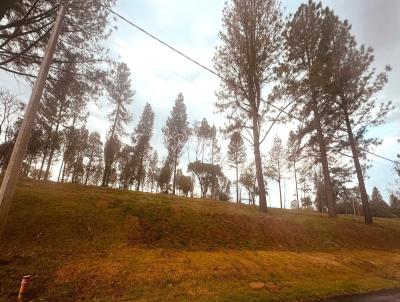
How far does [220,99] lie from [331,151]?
36.2ft

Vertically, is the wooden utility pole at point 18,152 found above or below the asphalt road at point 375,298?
above

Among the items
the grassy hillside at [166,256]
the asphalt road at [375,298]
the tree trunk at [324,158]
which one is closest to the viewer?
the grassy hillside at [166,256]

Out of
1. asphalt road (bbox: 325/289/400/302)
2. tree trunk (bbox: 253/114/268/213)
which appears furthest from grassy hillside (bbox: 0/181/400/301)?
tree trunk (bbox: 253/114/268/213)

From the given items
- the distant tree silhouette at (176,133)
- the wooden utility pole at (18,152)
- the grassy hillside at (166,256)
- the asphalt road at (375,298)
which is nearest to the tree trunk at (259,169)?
the grassy hillside at (166,256)

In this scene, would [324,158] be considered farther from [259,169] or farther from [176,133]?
[176,133]

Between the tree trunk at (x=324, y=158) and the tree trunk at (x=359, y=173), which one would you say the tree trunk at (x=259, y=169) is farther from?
the tree trunk at (x=359, y=173)

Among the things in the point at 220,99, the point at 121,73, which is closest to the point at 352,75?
the point at 220,99

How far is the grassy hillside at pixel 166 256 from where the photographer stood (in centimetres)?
600

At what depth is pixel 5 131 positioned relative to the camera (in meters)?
24.5

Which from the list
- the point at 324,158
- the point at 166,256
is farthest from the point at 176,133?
the point at 166,256

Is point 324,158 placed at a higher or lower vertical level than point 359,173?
higher

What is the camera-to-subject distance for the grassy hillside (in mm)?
6004

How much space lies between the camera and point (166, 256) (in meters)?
8.20

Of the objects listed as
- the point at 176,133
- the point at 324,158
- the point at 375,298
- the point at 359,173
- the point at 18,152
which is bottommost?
the point at 375,298
